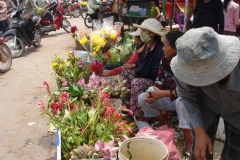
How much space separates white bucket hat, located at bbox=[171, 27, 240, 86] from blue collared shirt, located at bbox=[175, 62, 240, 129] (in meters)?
0.13

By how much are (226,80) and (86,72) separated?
2.64 meters

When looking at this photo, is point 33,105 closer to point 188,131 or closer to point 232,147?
point 188,131

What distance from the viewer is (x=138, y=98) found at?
9.93ft

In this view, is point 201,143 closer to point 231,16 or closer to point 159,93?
point 159,93

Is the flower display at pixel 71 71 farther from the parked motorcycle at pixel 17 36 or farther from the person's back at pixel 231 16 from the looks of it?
the parked motorcycle at pixel 17 36

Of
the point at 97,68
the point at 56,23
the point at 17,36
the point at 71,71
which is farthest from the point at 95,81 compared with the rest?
the point at 56,23

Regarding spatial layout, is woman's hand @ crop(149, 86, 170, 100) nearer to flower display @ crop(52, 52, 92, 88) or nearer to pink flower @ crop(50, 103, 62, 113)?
pink flower @ crop(50, 103, 62, 113)

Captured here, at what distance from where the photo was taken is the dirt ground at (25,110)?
3.21 m

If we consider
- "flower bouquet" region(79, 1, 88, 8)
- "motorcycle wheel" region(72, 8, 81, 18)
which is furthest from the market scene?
"motorcycle wheel" region(72, 8, 81, 18)

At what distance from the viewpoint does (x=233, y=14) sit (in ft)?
15.7

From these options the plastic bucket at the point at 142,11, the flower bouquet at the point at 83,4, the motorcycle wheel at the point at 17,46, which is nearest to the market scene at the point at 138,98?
the plastic bucket at the point at 142,11

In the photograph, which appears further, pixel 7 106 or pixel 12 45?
pixel 12 45

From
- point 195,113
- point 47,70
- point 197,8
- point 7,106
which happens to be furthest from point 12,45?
point 195,113

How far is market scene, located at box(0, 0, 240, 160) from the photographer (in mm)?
1442
